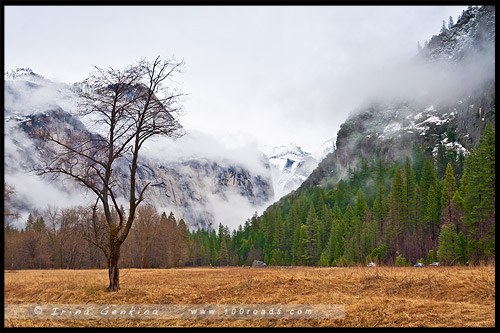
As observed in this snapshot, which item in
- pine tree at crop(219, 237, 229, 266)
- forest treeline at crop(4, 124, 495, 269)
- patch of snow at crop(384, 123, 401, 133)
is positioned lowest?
pine tree at crop(219, 237, 229, 266)

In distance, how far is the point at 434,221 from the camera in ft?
229

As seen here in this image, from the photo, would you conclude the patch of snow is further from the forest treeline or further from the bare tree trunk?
the bare tree trunk

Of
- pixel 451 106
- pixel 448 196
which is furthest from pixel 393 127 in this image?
pixel 448 196

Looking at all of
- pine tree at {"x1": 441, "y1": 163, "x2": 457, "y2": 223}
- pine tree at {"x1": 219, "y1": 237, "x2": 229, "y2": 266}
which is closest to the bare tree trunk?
pine tree at {"x1": 441, "y1": 163, "x2": 457, "y2": 223}

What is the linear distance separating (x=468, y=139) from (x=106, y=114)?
140149 mm

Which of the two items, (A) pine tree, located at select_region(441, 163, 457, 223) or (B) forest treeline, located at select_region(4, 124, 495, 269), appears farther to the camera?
(A) pine tree, located at select_region(441, 163, 457, 223)

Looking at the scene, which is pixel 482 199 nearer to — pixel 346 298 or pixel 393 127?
pixel 346 298

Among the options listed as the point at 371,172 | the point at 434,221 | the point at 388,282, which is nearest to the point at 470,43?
the point at 371,172

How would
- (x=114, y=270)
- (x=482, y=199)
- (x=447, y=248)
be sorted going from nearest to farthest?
(x=114, y=270) < (x=447, y=248) < (x=482, y=199)

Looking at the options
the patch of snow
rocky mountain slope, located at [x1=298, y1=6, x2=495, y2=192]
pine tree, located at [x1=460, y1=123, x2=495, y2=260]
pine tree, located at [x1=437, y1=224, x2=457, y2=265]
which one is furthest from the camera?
the patch of snow

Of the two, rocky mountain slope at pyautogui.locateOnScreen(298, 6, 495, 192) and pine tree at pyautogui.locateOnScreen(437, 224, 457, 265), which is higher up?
rocky mountain slope at pyautogui.locateOnScreen(298, 6, 495, 192)
